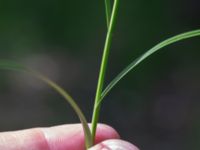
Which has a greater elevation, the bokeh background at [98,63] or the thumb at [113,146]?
the thumb at [113,146]

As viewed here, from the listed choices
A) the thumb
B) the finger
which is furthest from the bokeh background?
the thumb

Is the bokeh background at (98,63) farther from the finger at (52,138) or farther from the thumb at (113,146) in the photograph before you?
the thumb at (113,146)

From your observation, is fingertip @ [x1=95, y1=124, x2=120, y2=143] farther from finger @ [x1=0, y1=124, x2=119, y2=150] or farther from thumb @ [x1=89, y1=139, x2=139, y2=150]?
thumb @ [x1=89, y1=139, x2=139, y2=150]

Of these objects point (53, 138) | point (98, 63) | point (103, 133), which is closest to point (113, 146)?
point (103, 133)

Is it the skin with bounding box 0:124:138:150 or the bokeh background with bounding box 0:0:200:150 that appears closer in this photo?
Result: the skin with bounding box 0:124:138:150

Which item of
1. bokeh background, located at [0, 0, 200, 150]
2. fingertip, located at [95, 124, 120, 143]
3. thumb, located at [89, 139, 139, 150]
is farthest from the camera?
bokeh background, located at [0, 0, 200, 150]

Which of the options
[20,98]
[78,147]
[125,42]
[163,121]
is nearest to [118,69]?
[125,42]

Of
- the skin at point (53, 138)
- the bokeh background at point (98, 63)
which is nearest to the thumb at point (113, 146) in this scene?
the skin at point (53, 138)
